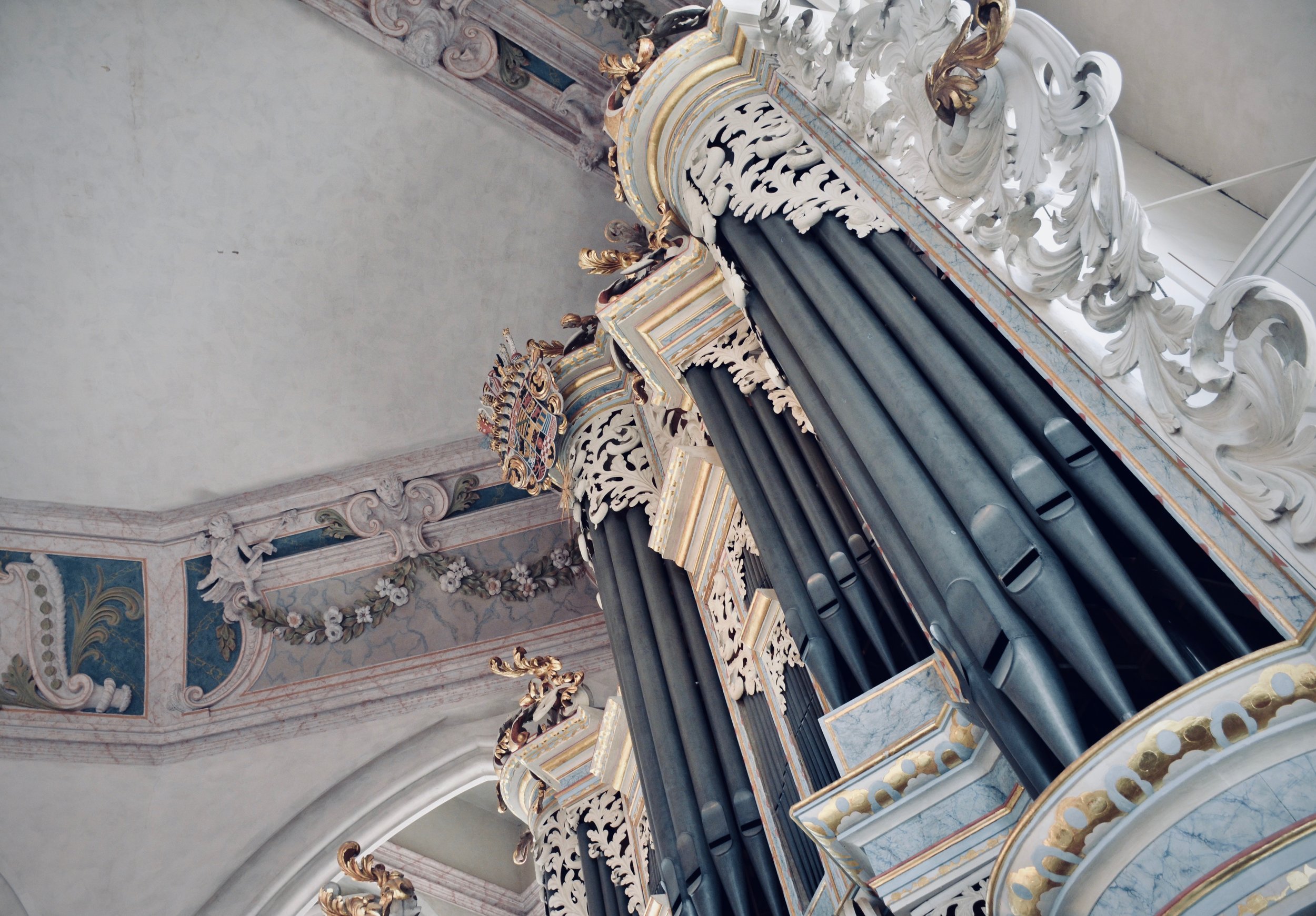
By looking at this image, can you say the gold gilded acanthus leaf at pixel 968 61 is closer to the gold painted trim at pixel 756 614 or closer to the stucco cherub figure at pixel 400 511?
the gold painted trim at pixel 756 614

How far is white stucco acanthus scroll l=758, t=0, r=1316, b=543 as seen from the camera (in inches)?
57.4

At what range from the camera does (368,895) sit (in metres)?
3.92

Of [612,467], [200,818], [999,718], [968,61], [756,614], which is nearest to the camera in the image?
[999,718]

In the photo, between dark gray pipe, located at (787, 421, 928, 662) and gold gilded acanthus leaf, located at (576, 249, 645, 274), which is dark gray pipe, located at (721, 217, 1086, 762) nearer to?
dark gray pipe, located at (787, 421, 928, 662)

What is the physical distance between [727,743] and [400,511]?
345 cm

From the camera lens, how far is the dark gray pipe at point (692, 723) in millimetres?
2725

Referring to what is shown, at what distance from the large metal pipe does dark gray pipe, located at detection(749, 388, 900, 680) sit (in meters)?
0.02

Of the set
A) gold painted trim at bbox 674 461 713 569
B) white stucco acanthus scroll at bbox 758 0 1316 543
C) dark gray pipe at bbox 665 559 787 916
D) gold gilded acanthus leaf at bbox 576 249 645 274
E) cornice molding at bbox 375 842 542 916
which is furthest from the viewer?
cornice molding at bbox 375 842 542 916

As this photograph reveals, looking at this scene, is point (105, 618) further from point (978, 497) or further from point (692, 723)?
point (978, 497)

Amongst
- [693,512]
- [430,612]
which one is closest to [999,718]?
[693,512]

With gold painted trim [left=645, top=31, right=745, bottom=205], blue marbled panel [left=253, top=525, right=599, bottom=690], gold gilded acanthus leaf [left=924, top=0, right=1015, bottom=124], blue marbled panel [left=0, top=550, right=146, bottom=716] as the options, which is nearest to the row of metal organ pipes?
gold gilded acanthus leaf [left=924, top=0, right=1015, bottom=124]

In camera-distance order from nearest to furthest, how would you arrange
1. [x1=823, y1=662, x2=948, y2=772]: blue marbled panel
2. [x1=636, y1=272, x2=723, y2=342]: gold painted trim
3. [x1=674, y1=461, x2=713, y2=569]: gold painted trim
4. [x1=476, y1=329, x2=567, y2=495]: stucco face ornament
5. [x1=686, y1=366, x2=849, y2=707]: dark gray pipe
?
[x1=823, y1=662, x2=948, y2=772]: blue marbled panel, [x1=686, y1=366, x2=849, y2=707]: dark gray pipe, [x1=674, y1=461, x2=713, y2=569]: gold painted trim, [x1=636, y1=272, x2=723, y2=342]: gold painted trim, [x1=476, y1=329, x2=567, y2=495]: stucco face ornament

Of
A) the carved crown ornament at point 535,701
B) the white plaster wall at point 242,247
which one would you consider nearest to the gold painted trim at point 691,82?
the white plaster wall at point 242,247

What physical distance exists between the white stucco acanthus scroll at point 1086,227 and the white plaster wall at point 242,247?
3.29m
